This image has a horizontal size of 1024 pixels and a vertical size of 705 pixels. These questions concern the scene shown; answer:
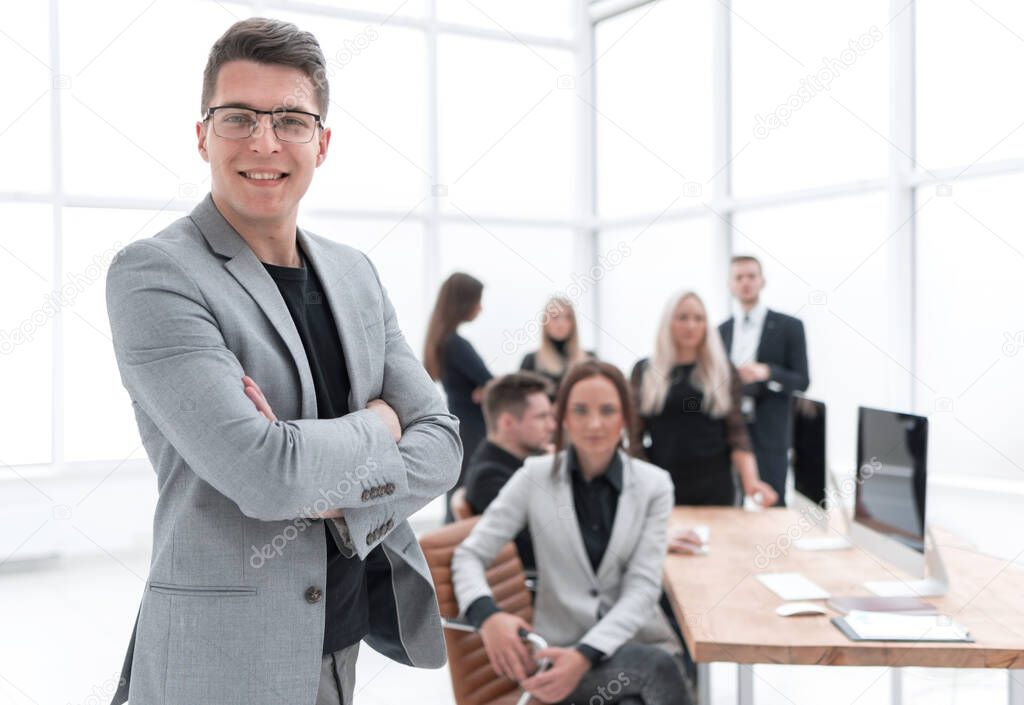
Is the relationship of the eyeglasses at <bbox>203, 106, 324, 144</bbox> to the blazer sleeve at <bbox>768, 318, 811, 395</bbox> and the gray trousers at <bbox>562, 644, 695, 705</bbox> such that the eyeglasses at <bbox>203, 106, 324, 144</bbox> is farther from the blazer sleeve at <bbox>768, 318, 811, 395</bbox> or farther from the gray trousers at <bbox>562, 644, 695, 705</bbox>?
the blazer sleeve at <bbox>768, 318, 811, 395</bbox>

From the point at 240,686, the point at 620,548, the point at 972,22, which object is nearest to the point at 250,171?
the point at 240,686

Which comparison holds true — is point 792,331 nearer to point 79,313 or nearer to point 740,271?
Result: point 740,271

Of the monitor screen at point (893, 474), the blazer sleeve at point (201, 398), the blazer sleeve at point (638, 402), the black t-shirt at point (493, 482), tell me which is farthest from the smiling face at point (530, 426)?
the blazer sleeve at point (201, 398)

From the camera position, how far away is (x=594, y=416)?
278cm

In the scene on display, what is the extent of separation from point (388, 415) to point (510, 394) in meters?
1.95

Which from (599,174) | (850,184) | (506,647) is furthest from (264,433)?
(599,174)

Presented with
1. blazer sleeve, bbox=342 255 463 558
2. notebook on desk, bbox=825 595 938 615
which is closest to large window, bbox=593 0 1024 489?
notebook on desk, bbox=825 595 938 615

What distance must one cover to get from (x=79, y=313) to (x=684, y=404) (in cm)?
411

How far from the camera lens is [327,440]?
1234 mm

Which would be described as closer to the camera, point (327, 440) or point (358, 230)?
point (327, 440)

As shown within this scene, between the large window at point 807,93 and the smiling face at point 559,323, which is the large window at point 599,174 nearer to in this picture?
the large window at point 807,93

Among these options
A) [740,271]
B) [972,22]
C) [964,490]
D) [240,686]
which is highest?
[972,22]

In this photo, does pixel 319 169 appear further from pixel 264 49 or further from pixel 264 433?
pixel 264 433

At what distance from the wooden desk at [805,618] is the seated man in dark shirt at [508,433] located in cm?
68
